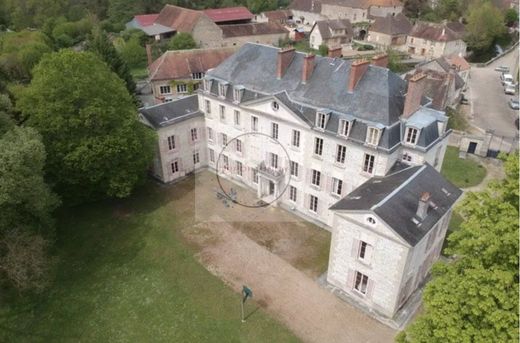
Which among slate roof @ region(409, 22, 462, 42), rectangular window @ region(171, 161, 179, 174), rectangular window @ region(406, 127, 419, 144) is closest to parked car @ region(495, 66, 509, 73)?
slate roof @ region(409, 22, 462, 42)

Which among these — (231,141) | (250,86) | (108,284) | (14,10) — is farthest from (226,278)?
(14,10)

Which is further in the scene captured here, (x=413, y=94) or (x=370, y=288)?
(x=413, y=94)

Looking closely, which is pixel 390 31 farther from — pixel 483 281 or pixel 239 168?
pixel 483 281

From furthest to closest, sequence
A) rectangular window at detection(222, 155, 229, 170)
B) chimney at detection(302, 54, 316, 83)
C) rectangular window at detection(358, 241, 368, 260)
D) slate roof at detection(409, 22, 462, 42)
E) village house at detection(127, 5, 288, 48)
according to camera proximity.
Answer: village house at detection(127, 5, 288, 48) → slate roof at detection(409, 22, 462, 42) → rectangular window at detection(222, 155, 229, 170) → chimney at detection(302, 54, 316, 83) → rectangular window at detection(358, 241, 368, 260)

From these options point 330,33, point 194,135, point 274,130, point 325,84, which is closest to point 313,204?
point 274,130

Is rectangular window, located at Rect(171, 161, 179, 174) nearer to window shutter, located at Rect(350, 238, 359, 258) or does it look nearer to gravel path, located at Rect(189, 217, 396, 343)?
gravel path, located at Rect(189, 217, 396, 343)

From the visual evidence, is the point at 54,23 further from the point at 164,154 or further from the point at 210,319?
the point at 210,319
